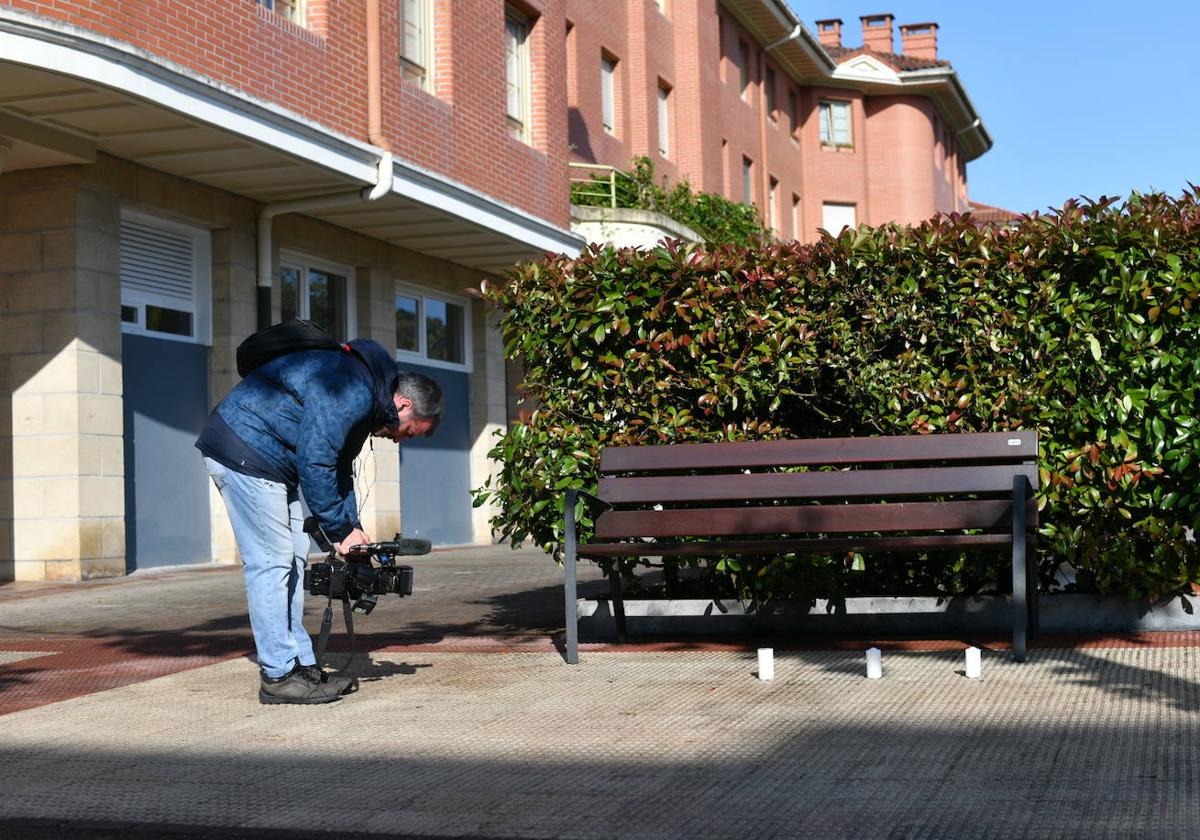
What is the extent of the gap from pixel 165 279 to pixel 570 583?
9464 mm

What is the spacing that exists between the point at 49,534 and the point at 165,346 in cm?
241

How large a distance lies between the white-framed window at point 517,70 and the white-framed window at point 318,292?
142 inches

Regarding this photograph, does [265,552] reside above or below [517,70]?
below

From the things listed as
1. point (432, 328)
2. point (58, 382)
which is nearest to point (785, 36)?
point (432, 328)

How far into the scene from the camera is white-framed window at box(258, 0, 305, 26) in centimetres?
1554

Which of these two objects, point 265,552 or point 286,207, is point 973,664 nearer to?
point 265,552

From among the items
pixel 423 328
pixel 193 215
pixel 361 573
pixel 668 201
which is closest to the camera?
pixel 361 573

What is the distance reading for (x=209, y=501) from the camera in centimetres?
1571

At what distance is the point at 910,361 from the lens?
287 inches

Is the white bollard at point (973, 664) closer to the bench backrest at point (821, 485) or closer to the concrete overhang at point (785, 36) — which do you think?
the bench backrest at point (821, 485)

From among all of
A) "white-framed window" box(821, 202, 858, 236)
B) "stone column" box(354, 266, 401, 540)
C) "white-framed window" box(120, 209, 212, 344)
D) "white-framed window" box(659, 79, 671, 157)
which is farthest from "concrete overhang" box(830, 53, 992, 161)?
"white-framed window" box(120, 209, 212, 344)

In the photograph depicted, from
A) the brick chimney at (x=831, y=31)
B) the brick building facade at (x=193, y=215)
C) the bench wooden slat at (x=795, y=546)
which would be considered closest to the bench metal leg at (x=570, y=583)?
the bench wooden slat at (x=795, y=546)

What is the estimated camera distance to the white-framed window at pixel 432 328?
66.1 feet

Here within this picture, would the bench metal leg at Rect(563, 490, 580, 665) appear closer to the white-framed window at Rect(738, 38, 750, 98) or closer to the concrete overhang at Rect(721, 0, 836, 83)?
the concrete overhang at Rect(721, 0, 836, 83)
